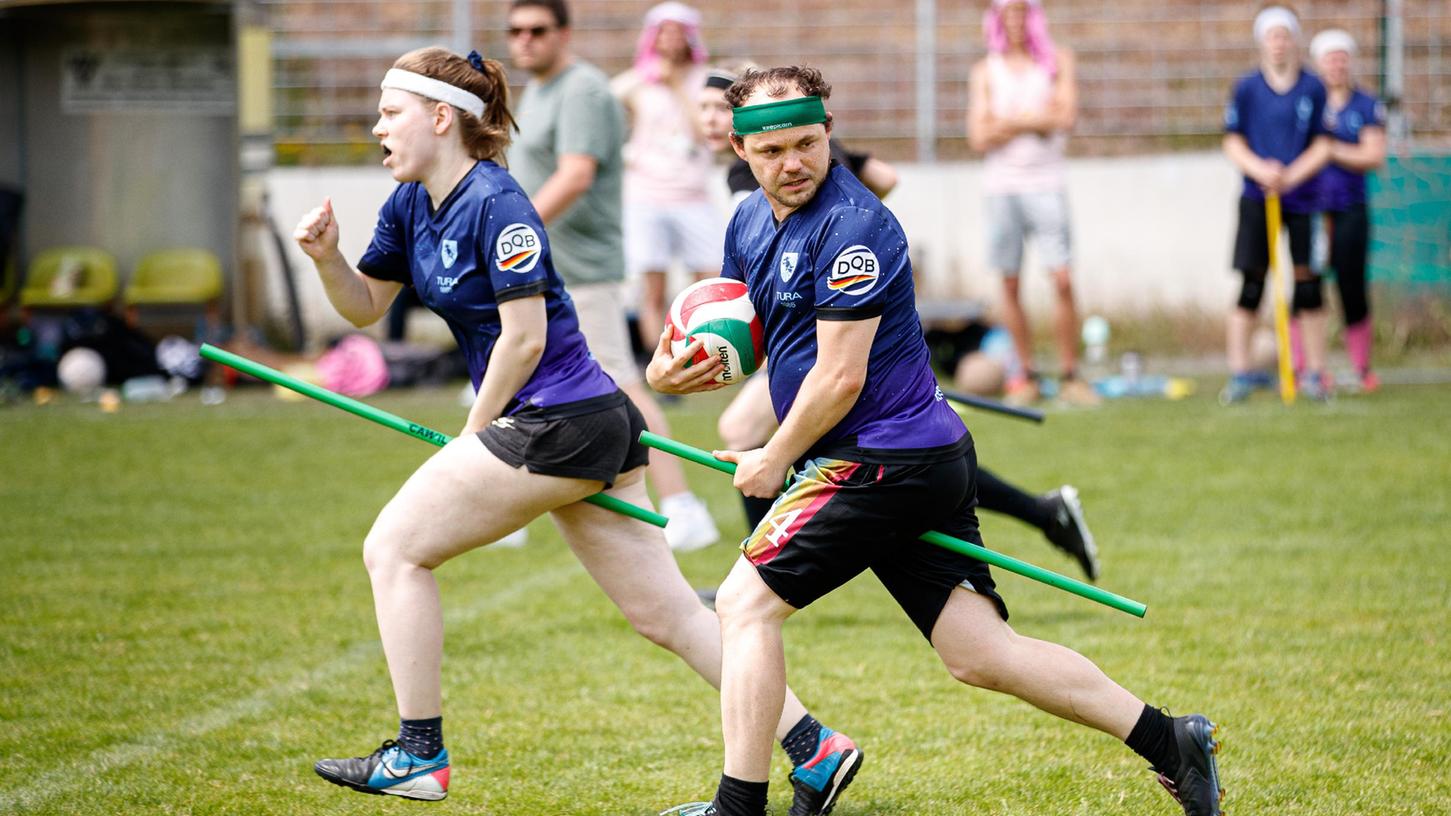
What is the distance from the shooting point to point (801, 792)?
4.39 meters

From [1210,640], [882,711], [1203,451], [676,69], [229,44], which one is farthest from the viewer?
[229,44]

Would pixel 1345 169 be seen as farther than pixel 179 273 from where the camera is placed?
No

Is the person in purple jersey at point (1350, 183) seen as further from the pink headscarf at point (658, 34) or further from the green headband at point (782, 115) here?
the green headband at point (782, 115)

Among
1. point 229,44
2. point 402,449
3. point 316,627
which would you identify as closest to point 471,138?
point 316,627

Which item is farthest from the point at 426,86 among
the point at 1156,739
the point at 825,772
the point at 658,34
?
the point at 658,34

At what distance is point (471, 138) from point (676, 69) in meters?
7.74

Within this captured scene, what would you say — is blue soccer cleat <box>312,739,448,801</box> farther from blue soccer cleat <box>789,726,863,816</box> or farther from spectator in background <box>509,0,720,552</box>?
spectator in background <box>509,0,720,552</box>

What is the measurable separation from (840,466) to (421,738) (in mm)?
1286

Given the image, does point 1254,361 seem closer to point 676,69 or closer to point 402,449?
point 676,69

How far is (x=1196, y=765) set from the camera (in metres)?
4.10

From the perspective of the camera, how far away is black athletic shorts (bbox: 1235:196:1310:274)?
466 inches

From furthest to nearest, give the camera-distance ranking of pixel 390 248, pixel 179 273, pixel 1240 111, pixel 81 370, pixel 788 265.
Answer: pixel 179 273 < pixel 81 370 < pixel 1240 111 < pixel 390 248 < pixel 788 265

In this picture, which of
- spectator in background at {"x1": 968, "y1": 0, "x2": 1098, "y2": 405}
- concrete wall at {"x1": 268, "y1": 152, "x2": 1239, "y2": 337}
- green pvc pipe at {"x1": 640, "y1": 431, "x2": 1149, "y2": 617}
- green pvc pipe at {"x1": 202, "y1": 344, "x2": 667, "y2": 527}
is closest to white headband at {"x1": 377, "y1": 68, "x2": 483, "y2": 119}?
green pvc pipe at {"x1": 202, "y1": 344, "x2": 667, "y2": 527}

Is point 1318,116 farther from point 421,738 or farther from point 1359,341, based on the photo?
A: point 421,738
